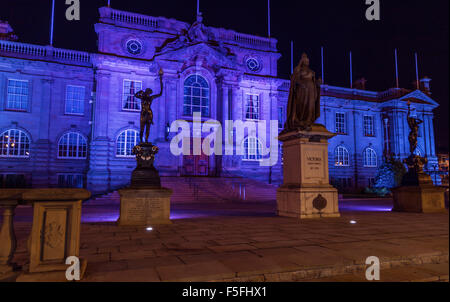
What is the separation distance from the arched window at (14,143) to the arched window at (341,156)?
3215 cm

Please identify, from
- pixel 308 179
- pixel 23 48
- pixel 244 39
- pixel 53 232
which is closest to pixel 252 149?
pixel 244 39

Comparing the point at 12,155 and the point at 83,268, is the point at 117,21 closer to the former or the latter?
the point at 12,155

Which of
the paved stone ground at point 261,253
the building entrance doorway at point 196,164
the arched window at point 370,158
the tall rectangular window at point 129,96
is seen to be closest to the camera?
the paved stone ground at point 261,253

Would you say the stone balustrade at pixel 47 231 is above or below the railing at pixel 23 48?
below

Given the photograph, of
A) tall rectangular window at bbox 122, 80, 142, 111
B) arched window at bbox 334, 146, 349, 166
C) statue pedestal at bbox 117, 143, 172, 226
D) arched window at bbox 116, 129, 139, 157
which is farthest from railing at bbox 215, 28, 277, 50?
statue pedestal at bbox 117, 143, 172, 226

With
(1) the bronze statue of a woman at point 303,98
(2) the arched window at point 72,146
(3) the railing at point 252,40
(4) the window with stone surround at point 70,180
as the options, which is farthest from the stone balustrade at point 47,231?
(3) the railing at point 252,40

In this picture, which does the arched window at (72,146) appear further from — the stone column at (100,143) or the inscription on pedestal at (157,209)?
the inscription on pedestal at (157,209)

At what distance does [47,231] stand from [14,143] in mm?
26733

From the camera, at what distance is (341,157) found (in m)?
37.8

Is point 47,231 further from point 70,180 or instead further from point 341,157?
point 341,157

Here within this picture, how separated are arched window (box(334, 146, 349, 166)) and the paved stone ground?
101 feet

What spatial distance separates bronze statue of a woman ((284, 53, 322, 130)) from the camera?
10.6 metres

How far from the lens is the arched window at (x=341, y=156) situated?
3741 centimetres
